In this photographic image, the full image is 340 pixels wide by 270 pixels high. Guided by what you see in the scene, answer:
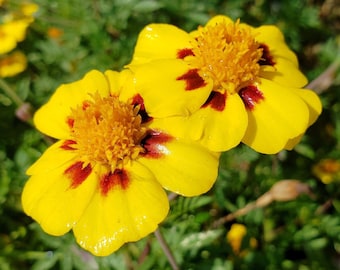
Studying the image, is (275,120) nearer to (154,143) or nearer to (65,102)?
(154,143)

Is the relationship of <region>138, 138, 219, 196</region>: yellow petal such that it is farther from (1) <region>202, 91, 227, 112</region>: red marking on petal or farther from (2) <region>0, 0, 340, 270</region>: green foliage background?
(2) <region>0, 0, 340, 270</region>: green foliage background

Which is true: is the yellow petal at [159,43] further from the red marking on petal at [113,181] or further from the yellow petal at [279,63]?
the red marking on petal at [113,181]

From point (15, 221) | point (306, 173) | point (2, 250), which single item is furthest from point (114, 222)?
point (306, 173)

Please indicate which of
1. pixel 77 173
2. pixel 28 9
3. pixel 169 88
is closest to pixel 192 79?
pixel 169 88

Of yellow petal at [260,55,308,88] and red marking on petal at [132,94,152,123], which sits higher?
yellow petal at [260,55,308,88]

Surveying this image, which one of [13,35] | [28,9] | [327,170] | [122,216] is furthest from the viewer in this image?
[28,9]

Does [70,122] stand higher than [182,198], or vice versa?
[70,122]

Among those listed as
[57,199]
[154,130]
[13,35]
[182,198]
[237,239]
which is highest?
[154,130]

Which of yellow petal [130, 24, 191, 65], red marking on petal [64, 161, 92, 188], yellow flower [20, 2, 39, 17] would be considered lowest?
yellow flower [20, 2, 39, 17]

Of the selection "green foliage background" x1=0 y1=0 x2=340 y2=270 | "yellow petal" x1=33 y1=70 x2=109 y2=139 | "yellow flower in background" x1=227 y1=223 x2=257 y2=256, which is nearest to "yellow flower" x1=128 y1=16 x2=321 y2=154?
"yellow petal" x1=33 y1=70 x2=109 y2=139
